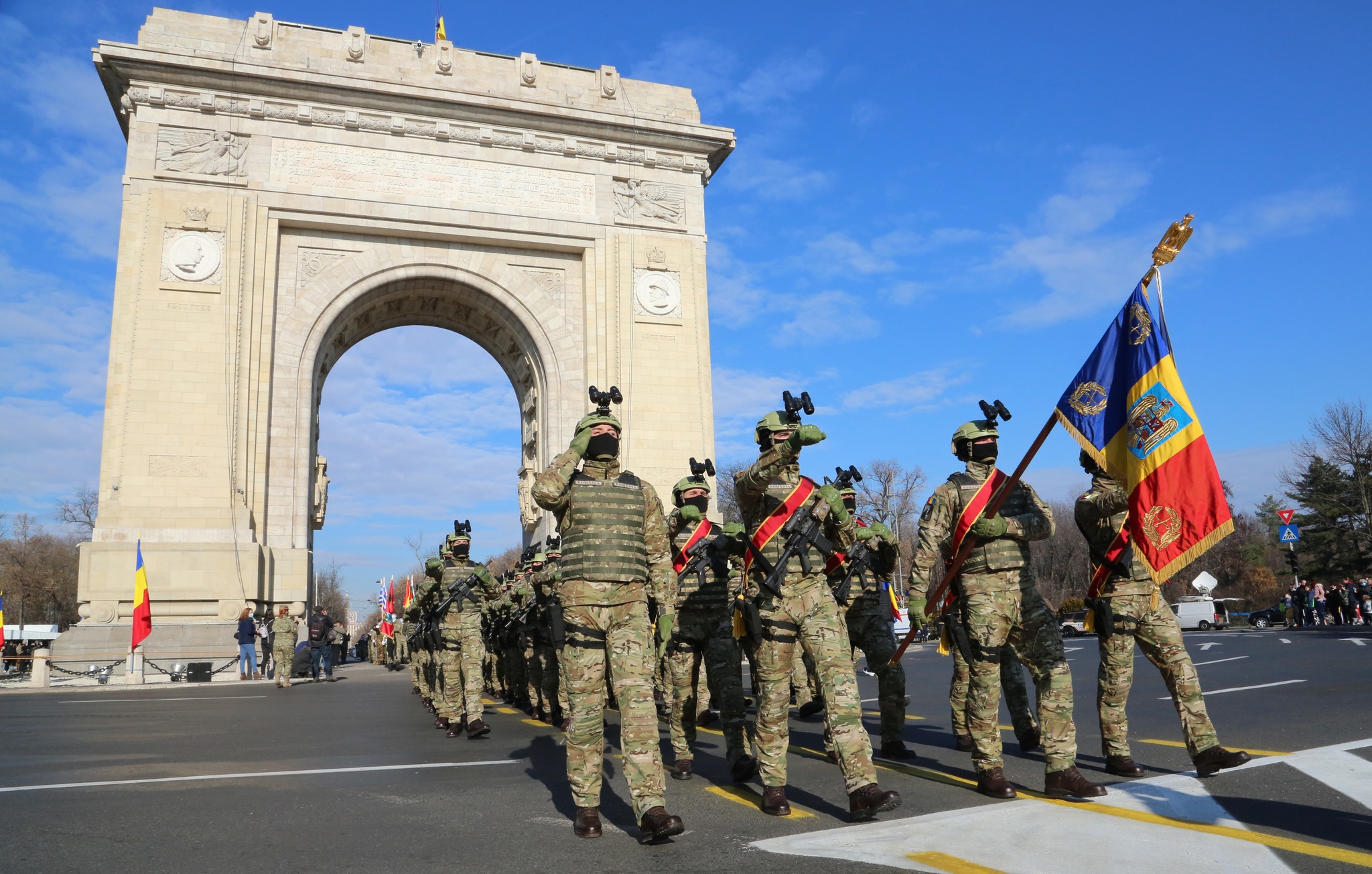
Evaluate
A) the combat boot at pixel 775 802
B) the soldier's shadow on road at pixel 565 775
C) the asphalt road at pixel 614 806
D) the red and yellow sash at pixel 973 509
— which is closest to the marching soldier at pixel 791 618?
the combat boot at pixel 775 802

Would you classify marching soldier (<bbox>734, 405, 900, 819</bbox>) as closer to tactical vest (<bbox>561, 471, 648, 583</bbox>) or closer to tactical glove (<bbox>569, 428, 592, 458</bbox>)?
tactical vest (<bbox>561, 471, 648, 583</bbox>)

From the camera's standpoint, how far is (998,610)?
19.5ft

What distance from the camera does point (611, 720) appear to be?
35.4 ft

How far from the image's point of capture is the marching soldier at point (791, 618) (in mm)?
5191

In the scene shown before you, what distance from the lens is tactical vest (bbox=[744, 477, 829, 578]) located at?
5770 mm

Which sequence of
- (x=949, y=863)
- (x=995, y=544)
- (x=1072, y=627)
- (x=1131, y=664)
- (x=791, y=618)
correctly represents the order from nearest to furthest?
(x=949, y=863) < (x=791, y=618) < (x=995, y=544) < (x=1131, y=664) < (x=1072, y=627)

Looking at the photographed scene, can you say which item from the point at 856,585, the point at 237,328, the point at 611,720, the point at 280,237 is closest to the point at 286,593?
the point at 237,328

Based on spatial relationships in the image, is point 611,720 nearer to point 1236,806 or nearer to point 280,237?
point 1236,806

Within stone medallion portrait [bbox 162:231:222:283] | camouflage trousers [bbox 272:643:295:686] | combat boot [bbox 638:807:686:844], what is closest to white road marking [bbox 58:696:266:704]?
camouflage trousers [bbox 272:643:295:686]

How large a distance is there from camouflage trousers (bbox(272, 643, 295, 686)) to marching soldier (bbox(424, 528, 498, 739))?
1082cm

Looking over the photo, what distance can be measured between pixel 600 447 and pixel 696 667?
9.17ft

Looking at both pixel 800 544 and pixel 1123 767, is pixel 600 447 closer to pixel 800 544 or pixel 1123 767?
pixel 800 544

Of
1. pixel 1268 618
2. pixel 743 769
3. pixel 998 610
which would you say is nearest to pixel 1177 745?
pixel 998 610

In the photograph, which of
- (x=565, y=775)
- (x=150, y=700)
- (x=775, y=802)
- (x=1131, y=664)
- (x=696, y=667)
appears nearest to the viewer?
(x=775, y=802)
